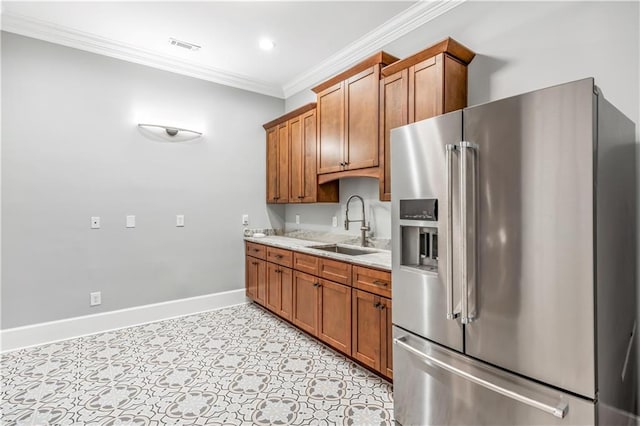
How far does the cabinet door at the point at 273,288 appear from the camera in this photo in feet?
11.7

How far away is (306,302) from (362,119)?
176 centimetres

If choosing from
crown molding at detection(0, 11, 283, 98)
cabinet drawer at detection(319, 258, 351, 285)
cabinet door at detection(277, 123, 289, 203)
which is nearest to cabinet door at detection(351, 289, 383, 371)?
cabinet drawer at detection(319, 258, 351, 285)

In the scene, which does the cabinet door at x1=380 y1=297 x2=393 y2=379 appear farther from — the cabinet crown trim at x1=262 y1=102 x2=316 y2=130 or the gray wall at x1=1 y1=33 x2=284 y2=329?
the gray wall at x1=1 y1=33 x2=284 y2=329

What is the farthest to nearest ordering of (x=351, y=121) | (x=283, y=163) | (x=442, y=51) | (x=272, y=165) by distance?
(x=272, y=165), (x=283, y=163), (x=351, y=121), (x=442, y=51)

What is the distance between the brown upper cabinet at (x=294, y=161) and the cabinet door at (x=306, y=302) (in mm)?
924

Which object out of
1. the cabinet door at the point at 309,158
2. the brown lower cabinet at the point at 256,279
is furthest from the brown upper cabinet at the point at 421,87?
the brown lower cabinet at the point at 256,279

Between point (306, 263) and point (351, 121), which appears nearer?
point (351, 121)

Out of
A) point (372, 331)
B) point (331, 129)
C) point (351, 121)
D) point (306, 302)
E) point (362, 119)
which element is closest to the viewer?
point (372, 331)

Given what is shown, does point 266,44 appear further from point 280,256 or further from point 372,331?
point 372,331

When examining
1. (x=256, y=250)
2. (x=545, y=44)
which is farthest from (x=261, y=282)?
(x=545, y=44)

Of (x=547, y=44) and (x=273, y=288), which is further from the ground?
(x=547, y=44)

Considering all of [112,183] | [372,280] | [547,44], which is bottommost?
[372,280]

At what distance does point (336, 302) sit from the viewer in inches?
107

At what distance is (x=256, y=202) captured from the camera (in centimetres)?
445
